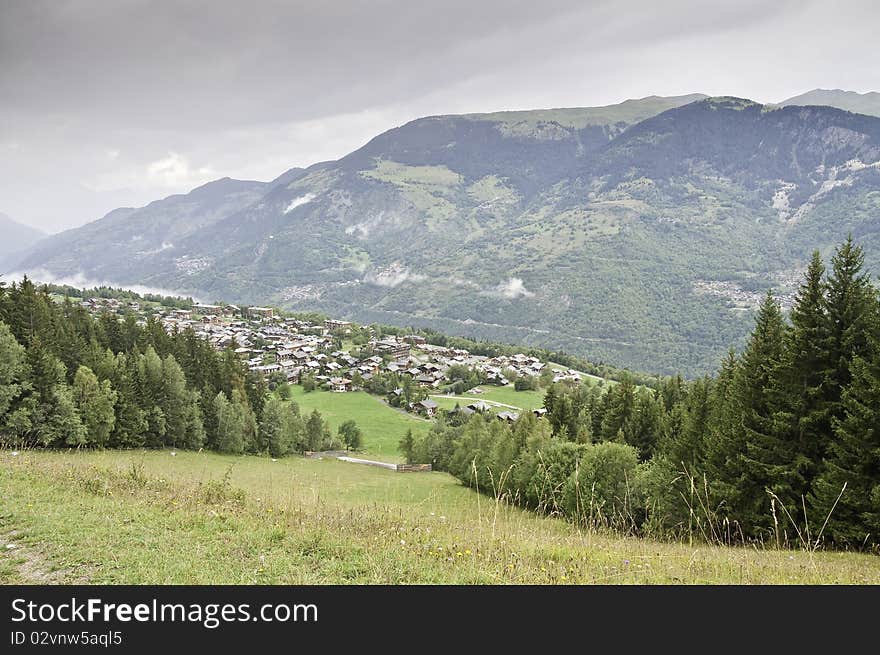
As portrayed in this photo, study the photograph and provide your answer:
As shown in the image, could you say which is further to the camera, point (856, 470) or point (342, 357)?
point (342, 357)

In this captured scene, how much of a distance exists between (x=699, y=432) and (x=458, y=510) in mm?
16101

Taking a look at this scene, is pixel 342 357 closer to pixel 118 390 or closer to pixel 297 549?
pixel 118 390

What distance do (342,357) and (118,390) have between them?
84.1 m

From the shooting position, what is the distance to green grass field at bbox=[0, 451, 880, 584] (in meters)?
4.94

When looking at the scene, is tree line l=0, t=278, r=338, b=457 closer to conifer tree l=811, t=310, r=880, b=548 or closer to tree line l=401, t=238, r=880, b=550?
tree line l=401, t=238, r=880, b=550

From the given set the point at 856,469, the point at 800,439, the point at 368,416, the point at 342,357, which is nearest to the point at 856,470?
the point at 856,469

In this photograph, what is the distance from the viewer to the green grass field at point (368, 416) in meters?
66.8

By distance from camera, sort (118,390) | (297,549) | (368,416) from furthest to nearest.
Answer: (368,416)
(118,390)
(297,549)

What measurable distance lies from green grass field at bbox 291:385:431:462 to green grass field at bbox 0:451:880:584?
5188 centimetres

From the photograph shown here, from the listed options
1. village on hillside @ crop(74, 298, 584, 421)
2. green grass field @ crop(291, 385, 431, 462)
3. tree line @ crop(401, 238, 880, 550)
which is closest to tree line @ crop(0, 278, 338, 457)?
green grass field @ crop(291, 385, 431, 462)

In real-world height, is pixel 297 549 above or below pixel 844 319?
below

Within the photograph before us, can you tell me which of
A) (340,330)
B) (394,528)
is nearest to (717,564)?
(394,528)

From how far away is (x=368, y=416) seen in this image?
257 ft

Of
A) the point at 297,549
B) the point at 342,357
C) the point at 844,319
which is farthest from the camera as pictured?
the point at 342,357
